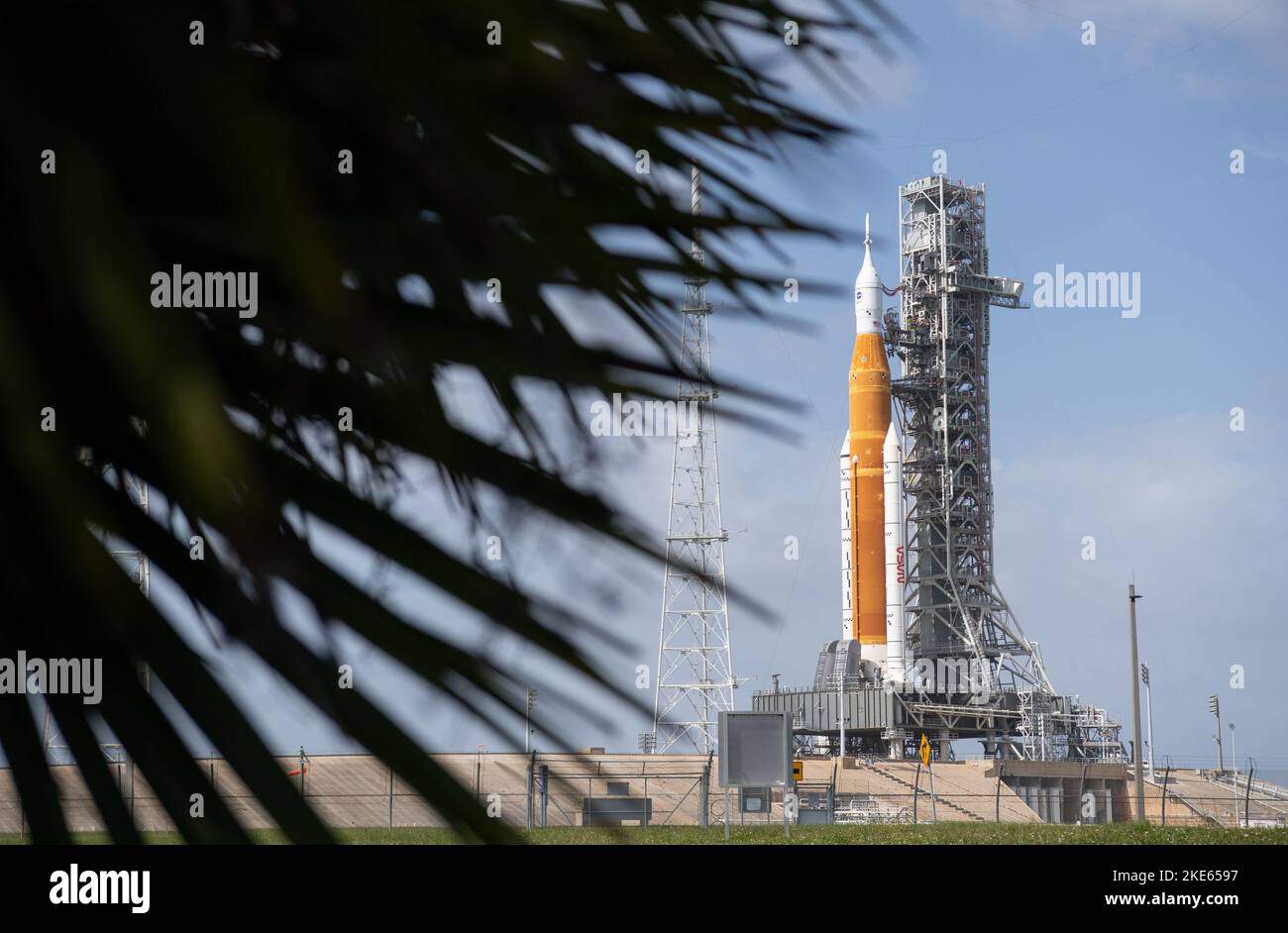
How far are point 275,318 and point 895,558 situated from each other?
172 ft

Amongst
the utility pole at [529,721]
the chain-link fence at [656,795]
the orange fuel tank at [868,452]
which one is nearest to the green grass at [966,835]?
the chain-link fence at [656,795]

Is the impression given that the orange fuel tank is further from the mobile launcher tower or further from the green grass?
the green grass

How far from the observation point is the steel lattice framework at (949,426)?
182 feet

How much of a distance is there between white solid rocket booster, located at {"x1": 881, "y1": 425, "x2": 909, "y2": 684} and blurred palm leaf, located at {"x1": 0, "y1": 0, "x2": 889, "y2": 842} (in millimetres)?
51192

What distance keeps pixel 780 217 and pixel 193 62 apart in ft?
1.88

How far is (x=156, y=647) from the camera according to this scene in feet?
2.68

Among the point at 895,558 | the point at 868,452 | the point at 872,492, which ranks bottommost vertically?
the point at 895,558

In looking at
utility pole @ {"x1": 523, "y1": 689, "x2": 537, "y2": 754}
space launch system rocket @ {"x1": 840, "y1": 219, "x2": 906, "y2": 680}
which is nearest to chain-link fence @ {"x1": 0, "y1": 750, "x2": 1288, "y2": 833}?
utility pole @ {"x1": 523, "y1": 689, "x2": 537, "y2": 754}

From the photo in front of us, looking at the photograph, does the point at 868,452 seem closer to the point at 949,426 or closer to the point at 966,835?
the point at 949,426

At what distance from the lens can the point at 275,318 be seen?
0.84 metres

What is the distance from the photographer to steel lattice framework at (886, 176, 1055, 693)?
55.6m

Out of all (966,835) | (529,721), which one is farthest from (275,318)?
(966,835)

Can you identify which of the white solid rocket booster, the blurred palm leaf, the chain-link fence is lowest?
the chain-link fence
